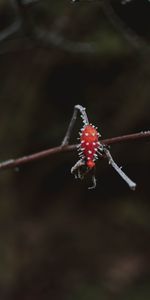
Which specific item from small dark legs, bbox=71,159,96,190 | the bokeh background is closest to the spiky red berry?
small dark legs, bbox=71,159,96,190

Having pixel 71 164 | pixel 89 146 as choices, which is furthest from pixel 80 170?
pixel 71 164

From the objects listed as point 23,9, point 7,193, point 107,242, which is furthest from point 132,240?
point 23,9

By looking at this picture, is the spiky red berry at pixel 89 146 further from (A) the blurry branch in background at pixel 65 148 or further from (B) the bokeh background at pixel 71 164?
(B) the bokeh background at pixel 71 164

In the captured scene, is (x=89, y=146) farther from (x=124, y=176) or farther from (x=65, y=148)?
(x=65, y=148)

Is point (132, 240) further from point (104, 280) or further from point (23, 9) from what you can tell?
point (23, 9)

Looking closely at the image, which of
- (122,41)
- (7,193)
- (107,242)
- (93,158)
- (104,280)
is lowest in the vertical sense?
(93,158)

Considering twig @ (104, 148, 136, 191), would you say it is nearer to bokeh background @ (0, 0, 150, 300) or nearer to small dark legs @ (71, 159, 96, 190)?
small dark legs @ (71, 159, 96, 190)

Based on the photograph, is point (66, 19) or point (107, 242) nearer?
point (66, 19)

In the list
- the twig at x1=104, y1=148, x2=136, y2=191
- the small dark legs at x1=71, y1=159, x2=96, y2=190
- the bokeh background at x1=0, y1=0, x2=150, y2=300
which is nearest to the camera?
the twig at x1=104, y1=148, x2=136, y2=191
